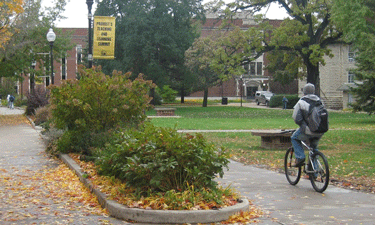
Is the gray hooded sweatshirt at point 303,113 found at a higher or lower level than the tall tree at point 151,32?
lower

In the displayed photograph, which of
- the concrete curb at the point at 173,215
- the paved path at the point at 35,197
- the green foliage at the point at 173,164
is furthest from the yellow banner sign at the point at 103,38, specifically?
the concrete curb at the point at 173,215

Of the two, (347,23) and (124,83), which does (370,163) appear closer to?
(124,83)

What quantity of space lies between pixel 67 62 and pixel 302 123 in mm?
91753

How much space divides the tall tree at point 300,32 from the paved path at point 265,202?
29.8m

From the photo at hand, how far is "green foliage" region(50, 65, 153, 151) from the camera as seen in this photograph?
13523mm

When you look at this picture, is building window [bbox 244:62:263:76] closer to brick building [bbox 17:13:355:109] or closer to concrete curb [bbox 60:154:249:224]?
brick building [bbox 17:13:355:109]

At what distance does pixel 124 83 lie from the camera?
1380 cm

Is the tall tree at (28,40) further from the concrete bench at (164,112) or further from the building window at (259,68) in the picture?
the building window at (259,68)

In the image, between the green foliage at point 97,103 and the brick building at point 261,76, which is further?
the brick building at point 261,76

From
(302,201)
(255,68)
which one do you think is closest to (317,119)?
(302,201)

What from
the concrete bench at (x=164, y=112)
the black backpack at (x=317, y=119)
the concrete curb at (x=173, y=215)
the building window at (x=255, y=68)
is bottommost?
the concrete bench at (x=164, y=112)

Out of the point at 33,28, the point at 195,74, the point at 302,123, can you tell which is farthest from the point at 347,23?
the point at 195,74

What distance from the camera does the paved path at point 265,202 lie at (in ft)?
23.5

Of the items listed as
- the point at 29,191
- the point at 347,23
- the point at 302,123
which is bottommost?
the point at 29,191
